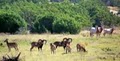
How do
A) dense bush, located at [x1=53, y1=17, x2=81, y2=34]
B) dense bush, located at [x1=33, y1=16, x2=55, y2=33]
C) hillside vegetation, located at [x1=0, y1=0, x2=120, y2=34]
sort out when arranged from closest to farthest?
1. hillside vegetation, located at [x1=0, y1=0, x2=120, y2=34]
2. dense bush, located at [x1=53, y1=17, x2=81, y2=34]
3. dense bush, located at [x1=33, y1=16, x2=55, y2=33]

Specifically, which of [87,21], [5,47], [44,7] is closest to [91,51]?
[5,47]

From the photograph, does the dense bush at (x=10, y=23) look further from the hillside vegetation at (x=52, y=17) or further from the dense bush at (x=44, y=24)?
the dense bush at (x=44, y=24)

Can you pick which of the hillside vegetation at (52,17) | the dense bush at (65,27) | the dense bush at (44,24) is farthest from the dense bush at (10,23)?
the dense bush at (65,27)

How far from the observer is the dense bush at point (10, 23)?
5297cm

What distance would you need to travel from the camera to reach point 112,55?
23.6 meters

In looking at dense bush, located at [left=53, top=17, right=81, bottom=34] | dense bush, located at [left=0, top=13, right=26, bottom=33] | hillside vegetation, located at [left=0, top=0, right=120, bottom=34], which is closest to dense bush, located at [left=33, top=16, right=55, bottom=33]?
hillside vegetation, located at [left=0, top=0, right=120, bottom=34]

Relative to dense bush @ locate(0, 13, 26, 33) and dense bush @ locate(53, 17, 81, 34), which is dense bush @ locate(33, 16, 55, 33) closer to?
dense bush @ locate(53, 17, 81, 34)

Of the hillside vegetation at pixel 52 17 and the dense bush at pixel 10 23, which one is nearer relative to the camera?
the dense bush at pixel 10 23

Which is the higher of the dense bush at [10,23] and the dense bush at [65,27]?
the dense bush at [10,23]

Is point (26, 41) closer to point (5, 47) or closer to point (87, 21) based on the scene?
point (5, 47)

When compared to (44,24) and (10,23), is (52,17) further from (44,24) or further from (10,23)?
(10,23)

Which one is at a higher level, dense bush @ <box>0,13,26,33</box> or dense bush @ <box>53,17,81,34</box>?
dense bush @ <box>0,13,26,33</box>

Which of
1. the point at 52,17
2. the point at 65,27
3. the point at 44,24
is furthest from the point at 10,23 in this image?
the point at 52,17

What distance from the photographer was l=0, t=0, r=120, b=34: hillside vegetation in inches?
2193
